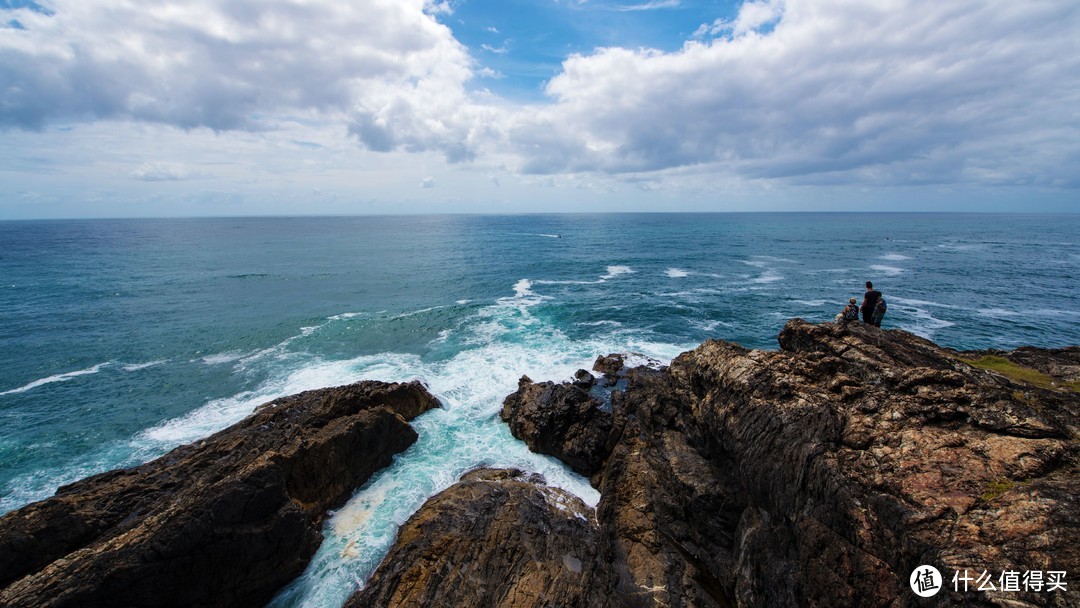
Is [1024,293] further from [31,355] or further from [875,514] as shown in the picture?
[31,355]

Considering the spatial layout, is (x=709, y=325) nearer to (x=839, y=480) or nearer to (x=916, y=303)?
(x=916, y=303)

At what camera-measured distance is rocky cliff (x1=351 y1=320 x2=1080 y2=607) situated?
9617mm

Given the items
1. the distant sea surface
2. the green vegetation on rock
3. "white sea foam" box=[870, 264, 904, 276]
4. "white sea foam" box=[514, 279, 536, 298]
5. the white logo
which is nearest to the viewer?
the white logo

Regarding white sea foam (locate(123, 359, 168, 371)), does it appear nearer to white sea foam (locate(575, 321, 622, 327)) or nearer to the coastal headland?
the coastal headland

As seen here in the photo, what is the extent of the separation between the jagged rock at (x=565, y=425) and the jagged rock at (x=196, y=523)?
8.24m

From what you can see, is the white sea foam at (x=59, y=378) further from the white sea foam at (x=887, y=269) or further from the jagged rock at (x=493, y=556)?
the white sea foam at (x=887, y=269)

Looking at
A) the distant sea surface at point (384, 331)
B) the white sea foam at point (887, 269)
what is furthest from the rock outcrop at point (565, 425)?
the white sea foam at point (887, 269)

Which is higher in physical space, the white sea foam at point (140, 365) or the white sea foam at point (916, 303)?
the white sea foam at point (916, 303)

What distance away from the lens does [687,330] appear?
42.0 meters

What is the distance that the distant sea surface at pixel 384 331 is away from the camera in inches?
915

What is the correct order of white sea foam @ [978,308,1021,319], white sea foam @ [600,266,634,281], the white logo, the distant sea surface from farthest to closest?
white sea foam @ [600,266,634,281]
white sea foam @ [978,308,1021,319]
the distant sea surface
the white logo

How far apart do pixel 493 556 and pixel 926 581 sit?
11907 mm

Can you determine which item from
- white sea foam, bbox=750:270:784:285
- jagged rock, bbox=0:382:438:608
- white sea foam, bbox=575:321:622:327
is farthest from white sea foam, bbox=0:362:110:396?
white sea foam, bbox=750:270:784:285

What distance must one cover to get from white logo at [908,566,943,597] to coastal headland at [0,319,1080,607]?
13cm
